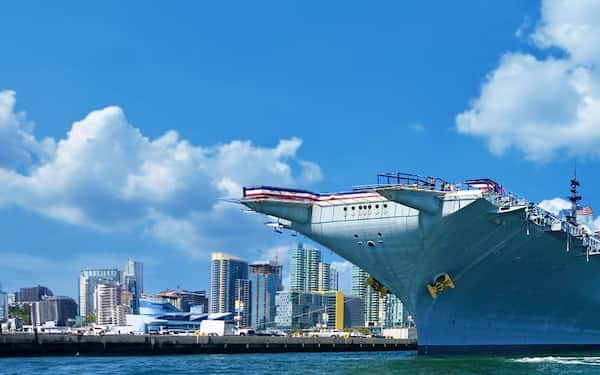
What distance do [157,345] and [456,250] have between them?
2746 cm

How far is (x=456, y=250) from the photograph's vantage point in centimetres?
3466

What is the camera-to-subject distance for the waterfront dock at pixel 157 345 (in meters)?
49.7

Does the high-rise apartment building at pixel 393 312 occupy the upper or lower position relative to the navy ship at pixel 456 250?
lower

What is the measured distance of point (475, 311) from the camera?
126ft

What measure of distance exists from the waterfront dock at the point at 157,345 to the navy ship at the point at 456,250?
2101 centimetres

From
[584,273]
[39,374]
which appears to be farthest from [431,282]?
[39,374]

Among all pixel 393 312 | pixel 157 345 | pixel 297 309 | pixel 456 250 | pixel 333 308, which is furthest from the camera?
pixel 333 308

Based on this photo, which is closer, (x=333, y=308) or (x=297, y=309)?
(x=297, y=309)

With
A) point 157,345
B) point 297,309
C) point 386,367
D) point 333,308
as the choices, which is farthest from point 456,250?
point 333,308

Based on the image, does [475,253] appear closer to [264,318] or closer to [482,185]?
[482,185]

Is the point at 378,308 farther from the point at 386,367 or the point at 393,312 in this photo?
the point at 386,367

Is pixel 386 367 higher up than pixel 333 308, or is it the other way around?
pixel 386 367

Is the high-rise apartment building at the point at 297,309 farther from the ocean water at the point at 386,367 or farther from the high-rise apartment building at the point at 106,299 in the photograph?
the ocean water at the point at 386,367

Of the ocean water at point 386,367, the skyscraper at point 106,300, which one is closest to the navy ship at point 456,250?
the ocean water at point 386,367
